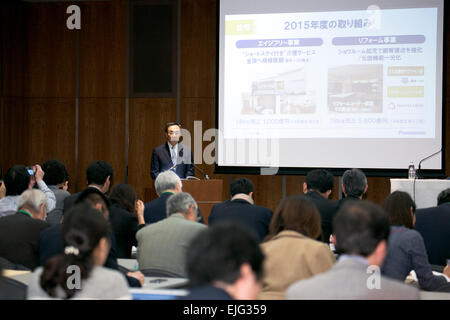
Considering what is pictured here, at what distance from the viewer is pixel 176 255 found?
3111 millimetres

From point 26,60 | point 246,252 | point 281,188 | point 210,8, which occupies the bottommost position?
point 281,188

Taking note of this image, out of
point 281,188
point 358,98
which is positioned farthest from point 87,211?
point 281,188

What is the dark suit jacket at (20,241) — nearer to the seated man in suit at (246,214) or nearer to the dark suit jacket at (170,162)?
the seated man in suit at (246,214)

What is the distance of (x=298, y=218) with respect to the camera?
103 inches

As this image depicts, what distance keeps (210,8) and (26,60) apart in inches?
125

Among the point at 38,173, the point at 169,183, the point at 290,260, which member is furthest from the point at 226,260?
the point at 38,173

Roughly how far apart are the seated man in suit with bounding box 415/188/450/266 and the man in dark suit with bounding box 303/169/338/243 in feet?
2.01

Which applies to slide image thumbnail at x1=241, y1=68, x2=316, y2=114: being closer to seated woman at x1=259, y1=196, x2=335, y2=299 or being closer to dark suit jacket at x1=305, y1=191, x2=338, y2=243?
dark suit jacket at x1=305, y1=191, x2=338, y2=243

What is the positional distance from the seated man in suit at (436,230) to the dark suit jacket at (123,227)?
2013 millimetres

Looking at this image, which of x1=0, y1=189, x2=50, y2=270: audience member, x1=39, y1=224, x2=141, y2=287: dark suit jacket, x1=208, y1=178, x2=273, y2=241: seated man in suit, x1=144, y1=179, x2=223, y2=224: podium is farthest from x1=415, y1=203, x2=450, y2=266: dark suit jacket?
x1=144, y1=179, x2=223, y2=224: podium

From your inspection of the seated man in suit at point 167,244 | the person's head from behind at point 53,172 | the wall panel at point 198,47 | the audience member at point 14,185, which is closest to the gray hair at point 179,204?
the seated man in suit at point 167,244

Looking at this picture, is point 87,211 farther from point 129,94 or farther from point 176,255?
point 129,94

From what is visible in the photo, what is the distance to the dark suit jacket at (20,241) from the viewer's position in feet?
10.5

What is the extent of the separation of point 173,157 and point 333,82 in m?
2.32
